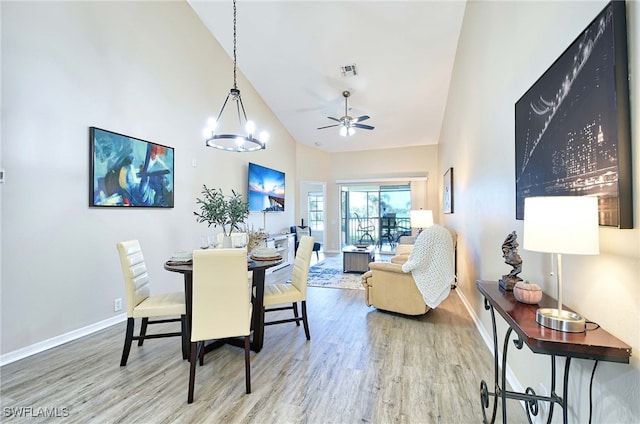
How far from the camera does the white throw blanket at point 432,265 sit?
3.39m

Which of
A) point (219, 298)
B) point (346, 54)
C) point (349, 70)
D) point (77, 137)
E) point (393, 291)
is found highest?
point (346, 54)

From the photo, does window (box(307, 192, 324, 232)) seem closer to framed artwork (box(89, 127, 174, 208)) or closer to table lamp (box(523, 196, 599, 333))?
framed artwork (box(89, 127, 174, 208))

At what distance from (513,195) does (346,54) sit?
386 centimetres

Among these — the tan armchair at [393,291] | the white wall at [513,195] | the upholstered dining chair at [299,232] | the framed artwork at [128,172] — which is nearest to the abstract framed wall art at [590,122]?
the white wall at [513,195]

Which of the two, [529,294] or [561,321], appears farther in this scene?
[529,294]

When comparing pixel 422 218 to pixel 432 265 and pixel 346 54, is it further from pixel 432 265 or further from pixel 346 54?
pixel 346 54

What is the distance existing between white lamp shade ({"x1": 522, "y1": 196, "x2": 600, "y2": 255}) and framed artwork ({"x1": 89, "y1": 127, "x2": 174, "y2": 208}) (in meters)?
3.91

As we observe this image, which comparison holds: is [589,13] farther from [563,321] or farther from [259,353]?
[259,353]

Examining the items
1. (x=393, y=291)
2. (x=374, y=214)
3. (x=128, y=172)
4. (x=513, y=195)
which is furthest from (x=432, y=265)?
(x=374, y=214)

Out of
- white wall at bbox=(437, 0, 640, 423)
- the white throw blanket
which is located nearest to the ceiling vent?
white wall at bbox=(437, 0, 640, 423)

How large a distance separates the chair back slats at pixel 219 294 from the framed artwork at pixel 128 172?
204 cm

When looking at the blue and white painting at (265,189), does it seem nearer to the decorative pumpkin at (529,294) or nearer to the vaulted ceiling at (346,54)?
the vaulted ceiling at (346,54)

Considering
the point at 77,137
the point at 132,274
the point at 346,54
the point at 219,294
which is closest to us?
→ the point at 219,294

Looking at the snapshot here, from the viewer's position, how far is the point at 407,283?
3.52 metres
